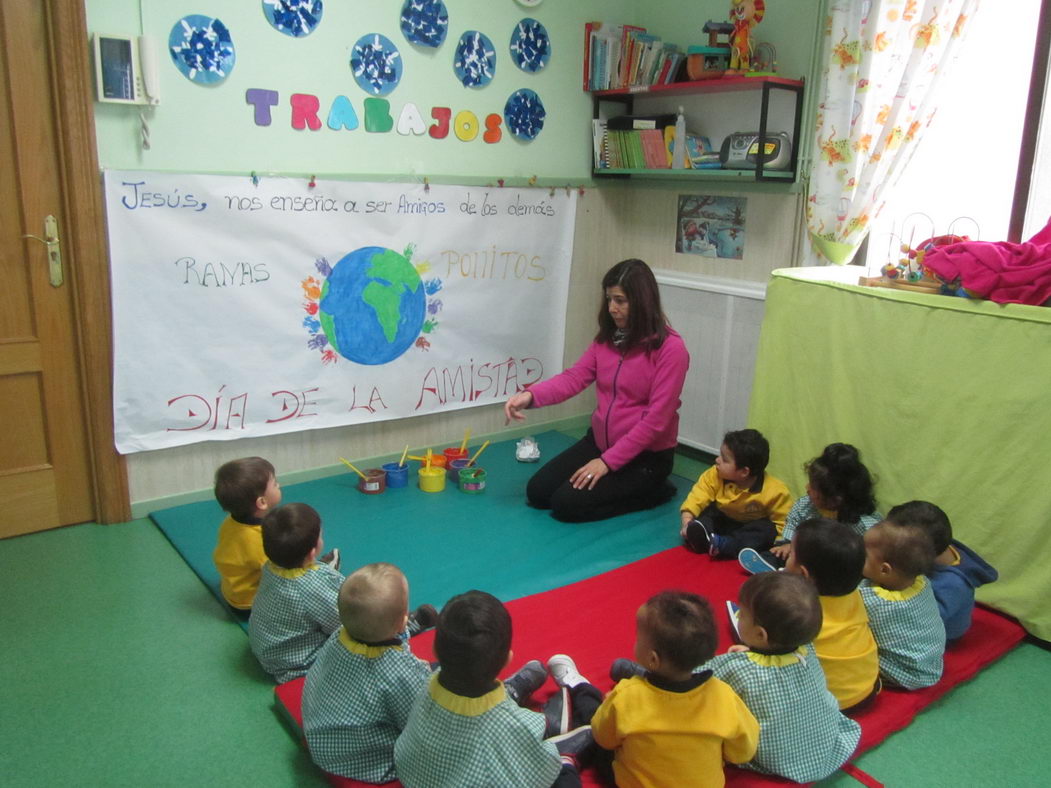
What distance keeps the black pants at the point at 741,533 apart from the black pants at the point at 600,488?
1.21ft

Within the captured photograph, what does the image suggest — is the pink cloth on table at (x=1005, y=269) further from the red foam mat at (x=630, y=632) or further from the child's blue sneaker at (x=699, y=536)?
the child's blue sneaker at (x=699, y=536)

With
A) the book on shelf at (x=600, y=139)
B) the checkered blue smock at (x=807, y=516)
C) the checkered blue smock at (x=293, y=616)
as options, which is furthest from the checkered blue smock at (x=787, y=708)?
the book on shelf at (x=600, y=139)

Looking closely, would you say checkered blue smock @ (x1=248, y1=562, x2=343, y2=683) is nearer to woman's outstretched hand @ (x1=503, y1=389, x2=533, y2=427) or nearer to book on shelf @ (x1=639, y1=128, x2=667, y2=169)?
woman's outstretched hand @ (x1=503, y1=389, x2=533, y2=427)

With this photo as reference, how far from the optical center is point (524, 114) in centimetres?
382

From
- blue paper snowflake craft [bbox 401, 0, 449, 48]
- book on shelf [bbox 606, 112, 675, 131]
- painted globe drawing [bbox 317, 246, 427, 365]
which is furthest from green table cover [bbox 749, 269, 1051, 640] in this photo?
blue paper snowflake craft [bbox 401, 0, 449, 48]

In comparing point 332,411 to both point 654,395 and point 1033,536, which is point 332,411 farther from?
point 1033,536

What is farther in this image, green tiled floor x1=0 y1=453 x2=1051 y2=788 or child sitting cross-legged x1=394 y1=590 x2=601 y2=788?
green tiled floor x1=0 y1=453 x2=1051 y2=788

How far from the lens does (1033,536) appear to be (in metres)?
2.41

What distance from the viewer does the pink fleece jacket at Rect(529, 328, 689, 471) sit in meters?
3.20

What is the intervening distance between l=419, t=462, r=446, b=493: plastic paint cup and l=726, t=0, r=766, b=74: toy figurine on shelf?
200 centimetres

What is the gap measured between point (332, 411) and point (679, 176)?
188 cm

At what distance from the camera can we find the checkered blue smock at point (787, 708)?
1.77m

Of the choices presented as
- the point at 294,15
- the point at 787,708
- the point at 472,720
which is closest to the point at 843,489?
the point at 787,708

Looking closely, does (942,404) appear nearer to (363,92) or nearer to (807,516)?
(807,516)
